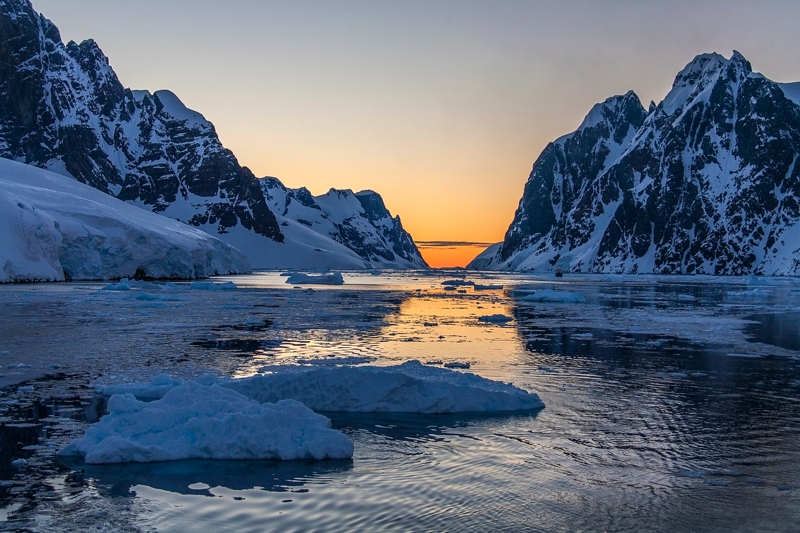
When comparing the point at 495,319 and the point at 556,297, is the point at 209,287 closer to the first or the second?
the point at 556,297

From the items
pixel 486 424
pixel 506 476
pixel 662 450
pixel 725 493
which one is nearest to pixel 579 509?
pixel 506 476

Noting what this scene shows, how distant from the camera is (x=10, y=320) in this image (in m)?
33.0

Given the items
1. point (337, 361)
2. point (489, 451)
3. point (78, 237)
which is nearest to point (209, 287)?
point (78, 237)

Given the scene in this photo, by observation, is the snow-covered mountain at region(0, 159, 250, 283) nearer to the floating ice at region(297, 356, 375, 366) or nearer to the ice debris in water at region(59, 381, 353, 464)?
the floating ice at region(297, 356, 375, 366)

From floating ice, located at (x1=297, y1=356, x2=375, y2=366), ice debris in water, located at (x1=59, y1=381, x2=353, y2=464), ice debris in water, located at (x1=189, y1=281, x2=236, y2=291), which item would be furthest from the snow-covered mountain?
ice debris in water, located at (x1=59, y1=381, x2=353, y2=464)

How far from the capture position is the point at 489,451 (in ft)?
40.5

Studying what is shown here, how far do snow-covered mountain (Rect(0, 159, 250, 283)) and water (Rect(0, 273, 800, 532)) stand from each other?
164 ft

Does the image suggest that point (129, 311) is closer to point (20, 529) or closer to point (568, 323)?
point (568, 323)

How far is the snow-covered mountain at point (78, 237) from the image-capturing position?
2864 inches

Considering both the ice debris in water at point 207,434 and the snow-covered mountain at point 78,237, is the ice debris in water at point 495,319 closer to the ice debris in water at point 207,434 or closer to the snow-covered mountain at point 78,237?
the ice debris in water at point 207,434

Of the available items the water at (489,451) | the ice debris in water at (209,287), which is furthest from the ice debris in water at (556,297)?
the ice debris in water at (209,287)

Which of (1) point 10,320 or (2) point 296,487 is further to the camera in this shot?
(1) point 10,320

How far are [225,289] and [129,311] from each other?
30057mm

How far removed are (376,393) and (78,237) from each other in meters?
78.2
